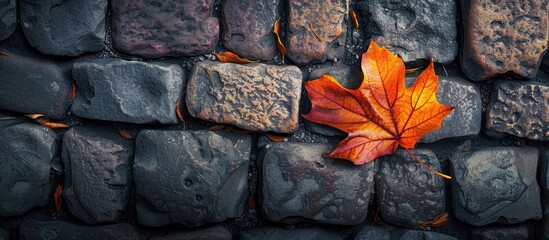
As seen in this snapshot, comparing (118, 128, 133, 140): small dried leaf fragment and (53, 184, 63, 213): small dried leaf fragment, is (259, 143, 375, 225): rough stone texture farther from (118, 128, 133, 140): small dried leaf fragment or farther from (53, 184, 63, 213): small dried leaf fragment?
(53, 184, 63, 213): small dried leaf fragment

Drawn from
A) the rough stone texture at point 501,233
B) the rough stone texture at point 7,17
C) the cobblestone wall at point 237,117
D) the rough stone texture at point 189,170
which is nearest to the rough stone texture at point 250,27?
the cobblestone wall at point 237,117

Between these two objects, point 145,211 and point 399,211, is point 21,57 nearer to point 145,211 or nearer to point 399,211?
point 145,211

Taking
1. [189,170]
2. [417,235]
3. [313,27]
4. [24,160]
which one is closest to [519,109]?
[417,235]

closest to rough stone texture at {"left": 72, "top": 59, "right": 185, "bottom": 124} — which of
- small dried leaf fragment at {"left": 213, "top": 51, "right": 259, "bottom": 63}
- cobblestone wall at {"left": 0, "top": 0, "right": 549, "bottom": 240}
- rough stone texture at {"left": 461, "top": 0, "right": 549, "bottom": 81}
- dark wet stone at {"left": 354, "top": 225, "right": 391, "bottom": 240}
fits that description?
cobblestone wall at {"left": 0, "top": 0, "right": 549, "bottom": 240}

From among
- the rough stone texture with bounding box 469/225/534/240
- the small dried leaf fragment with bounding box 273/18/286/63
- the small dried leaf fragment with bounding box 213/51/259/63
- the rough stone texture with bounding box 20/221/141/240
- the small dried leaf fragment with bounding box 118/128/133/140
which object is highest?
the small dried leaf fragment with bounding box 273/18/286/63

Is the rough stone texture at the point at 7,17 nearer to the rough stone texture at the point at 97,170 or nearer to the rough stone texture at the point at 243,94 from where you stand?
the rough stone texture at the point at 97,170

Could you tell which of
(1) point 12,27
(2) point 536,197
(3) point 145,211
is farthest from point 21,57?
(2) point 536,197

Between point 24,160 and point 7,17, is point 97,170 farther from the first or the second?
point 7,17
